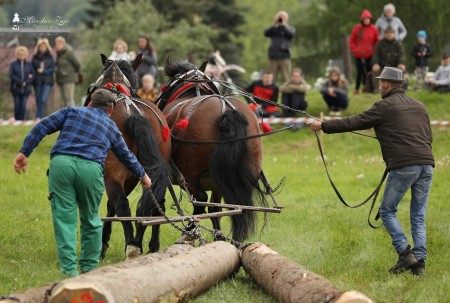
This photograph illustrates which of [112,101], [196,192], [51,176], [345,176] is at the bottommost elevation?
[345,176]

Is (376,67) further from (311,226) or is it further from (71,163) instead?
(71,163)

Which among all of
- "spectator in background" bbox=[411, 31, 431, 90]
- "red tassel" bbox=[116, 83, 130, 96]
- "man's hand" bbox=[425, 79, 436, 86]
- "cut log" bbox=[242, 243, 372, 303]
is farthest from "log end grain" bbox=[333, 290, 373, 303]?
"spectator in background" bbox=[411, 31, 431, 90]

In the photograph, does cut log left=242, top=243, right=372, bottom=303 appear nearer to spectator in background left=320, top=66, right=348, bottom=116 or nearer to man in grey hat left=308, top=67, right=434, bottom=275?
man in grey hat left=308, top=67, right=434, bottom=275

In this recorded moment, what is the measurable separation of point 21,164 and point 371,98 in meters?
16.1

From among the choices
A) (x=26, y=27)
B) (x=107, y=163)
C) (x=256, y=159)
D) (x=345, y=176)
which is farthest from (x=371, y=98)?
(x=107, y=163)

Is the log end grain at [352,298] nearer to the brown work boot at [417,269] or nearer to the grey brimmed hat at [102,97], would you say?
the brown work boot at [417,269]

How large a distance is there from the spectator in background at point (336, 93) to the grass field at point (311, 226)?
0.92 meters

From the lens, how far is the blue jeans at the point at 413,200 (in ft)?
33.5

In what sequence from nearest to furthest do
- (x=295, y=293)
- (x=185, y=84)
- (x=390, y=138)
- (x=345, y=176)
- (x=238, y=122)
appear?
(x=295, y=293), (x=390, y=138), (x=238, y=122), (x=185, y=84), (x=345, y=176)

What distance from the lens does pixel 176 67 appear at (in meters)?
13.4

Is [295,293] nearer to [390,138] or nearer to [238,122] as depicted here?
[390,138]

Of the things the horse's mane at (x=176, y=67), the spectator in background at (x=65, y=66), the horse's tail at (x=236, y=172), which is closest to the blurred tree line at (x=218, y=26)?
the spectator in background at (x=65, y=66)

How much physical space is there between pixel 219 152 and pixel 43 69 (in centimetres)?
1107

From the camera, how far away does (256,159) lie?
459 inches
